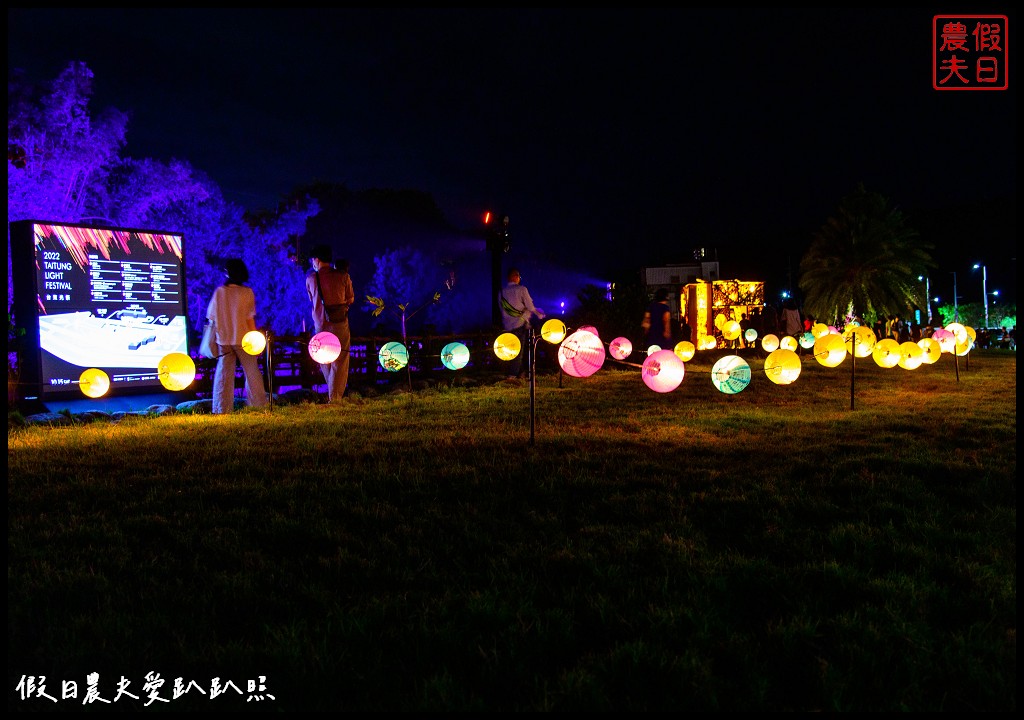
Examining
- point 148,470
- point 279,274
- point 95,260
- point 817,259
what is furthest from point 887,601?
point 817,259

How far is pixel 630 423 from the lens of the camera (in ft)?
23.5

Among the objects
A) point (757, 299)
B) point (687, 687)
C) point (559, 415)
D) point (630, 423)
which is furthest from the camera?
point (757, 299)

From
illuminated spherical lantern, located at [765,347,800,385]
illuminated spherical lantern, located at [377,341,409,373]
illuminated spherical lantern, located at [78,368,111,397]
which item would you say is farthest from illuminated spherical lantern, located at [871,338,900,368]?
illuminated spherical lantern, located at [78,368,111,397]

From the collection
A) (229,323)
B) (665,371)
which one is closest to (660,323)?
(665,371)

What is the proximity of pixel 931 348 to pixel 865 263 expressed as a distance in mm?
20074

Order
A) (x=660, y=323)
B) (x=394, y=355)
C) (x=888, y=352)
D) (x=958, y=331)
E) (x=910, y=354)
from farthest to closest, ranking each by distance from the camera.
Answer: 1. (x=660, y=323)
2. (x=958, y=331)
3. (x=888, y=352)
4. (x=910, y=354)
5. (x=394, y=355)

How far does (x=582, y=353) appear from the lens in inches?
241

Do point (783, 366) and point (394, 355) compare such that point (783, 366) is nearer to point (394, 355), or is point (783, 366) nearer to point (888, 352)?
point (888, 352)

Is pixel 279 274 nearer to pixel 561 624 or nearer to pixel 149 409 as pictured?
pixel 149 409

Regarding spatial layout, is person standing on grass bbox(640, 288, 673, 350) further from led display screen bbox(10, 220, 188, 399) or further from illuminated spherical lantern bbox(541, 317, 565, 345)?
led display screen bbox(10, 220, 188, 399)

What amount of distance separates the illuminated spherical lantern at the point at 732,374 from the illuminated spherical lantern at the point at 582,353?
124cm

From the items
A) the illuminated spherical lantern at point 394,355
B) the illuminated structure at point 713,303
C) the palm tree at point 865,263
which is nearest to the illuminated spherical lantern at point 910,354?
the illuminated spherical lantern at point 394,355

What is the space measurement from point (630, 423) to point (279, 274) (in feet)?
54.9

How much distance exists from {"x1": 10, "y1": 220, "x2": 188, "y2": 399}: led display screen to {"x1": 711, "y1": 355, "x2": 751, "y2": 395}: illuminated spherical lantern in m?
8.32
